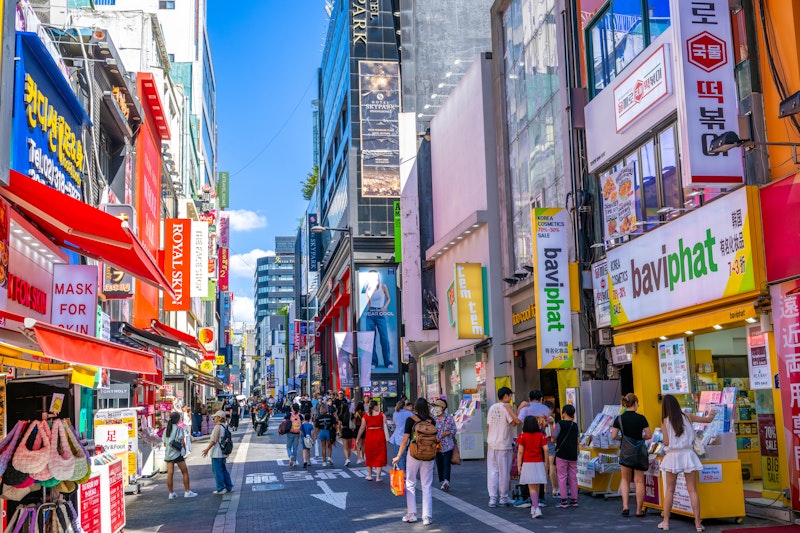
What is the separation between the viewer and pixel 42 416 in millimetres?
9273

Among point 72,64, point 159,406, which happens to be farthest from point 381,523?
point 159,406

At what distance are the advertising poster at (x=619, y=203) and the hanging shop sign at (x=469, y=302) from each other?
7990 mm

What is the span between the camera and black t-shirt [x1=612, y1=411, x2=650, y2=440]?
12.3m

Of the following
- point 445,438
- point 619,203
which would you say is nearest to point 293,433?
point 445,438

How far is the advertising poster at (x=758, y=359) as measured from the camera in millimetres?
12484

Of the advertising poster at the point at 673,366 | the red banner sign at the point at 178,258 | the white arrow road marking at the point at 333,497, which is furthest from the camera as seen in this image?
the red banner sign at the point at 178,258

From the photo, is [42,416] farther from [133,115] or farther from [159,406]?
[133,115]

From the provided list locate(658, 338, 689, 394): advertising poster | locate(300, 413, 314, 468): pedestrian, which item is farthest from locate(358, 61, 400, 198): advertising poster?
locate(658, 338, 689, 394): advertising poster

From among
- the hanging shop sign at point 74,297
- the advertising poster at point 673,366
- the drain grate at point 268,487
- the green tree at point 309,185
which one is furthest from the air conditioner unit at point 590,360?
the green tree at point 309,185

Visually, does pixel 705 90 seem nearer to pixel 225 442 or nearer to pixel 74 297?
pixel 225 442

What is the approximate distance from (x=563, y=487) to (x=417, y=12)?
37767mm

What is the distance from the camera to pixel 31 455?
8680 mm

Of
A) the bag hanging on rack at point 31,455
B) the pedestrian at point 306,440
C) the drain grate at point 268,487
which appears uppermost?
the bag hanging on rack at point 31,455

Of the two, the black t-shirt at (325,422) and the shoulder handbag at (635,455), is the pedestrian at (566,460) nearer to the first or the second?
the shoulder handbag at (635,455)
